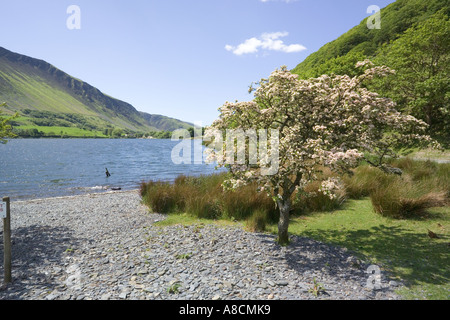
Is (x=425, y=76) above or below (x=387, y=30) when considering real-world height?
below

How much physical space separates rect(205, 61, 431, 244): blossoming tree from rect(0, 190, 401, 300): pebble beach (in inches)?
73.8

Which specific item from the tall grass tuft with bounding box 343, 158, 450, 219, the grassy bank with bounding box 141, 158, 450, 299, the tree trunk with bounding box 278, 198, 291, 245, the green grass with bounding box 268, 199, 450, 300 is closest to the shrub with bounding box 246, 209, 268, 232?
the grassy bank with bounding box 141, 158, 450, 299

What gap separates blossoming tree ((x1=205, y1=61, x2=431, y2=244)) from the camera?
6.86m

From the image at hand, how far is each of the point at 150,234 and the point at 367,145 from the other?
836 centimetres

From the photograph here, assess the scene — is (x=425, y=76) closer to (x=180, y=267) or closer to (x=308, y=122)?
(x=308, y=122)

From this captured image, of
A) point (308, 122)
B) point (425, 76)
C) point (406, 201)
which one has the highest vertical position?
point (425, 76)

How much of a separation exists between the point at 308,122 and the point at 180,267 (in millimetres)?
5791

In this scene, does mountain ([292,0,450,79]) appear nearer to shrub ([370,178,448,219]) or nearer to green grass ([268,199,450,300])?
shrub ([370,178,448,219])

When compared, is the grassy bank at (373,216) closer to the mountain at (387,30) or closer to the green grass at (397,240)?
the green grass at (397,240)

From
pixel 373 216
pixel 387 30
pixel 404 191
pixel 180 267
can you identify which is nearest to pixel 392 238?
pixel 373 216

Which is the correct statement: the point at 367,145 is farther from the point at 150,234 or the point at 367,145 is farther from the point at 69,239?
the point at 69,239

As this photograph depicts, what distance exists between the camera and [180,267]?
22.5ft

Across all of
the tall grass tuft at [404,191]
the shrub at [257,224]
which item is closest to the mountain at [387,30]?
the tall grass tuft at [404,191]
